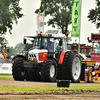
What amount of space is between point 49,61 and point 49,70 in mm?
509

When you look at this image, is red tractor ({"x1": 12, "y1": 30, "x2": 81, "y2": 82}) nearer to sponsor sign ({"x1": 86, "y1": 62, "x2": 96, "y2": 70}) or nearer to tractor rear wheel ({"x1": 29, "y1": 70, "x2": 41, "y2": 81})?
tractor rear wheel ({"x1": 29, "y1": 70, "x2": 41, "y2": 81})

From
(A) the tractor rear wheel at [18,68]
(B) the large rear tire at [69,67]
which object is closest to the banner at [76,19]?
(B) the large rear tire at [69,67]

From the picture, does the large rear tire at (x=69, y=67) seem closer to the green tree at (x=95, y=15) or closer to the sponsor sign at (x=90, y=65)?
the sponsor sign at (x=90, y=65)

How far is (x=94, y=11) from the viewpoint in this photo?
5272 cm

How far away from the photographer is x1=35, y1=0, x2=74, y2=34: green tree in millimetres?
61906

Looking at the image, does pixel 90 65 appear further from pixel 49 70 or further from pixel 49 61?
pixel 49 70

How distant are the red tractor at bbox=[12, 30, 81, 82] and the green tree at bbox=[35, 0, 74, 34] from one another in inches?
1602

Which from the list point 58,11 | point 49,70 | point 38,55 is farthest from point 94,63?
point 58,11

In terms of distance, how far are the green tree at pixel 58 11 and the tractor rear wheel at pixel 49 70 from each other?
41965mm

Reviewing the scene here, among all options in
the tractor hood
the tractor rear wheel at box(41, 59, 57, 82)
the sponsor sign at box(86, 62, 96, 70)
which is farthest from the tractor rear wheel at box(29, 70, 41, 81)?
the sponsor sign at box(86, 62, 96, 70)

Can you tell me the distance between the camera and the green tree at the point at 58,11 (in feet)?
203

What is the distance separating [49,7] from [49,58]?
43.8 metres

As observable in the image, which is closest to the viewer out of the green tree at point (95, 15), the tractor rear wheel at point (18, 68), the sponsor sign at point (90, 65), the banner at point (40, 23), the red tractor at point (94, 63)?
the tractor rear wheel at point (18, 68)

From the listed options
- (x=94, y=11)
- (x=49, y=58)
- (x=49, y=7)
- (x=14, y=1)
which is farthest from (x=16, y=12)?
(x=49, y=58)
